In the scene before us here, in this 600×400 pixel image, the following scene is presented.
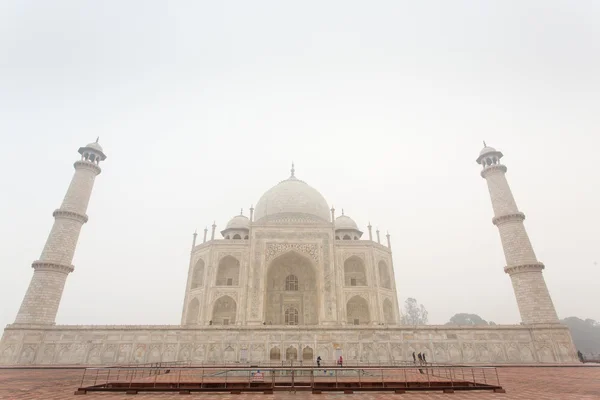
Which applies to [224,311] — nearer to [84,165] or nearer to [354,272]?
[354,272]

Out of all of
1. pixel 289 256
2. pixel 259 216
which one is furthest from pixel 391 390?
pixel 259 216

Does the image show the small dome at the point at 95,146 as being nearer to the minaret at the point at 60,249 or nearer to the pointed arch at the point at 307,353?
the minaret at the point at 60,249

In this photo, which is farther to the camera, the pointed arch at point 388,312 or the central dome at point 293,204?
the central dome at point 293,204

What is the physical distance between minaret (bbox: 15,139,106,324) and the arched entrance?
14.0 metres

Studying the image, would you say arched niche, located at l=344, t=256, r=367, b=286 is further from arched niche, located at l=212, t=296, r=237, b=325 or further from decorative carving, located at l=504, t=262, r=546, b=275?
decorative carving, located at l=504, t=262, r=546, b=275

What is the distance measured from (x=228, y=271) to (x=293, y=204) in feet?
29.7

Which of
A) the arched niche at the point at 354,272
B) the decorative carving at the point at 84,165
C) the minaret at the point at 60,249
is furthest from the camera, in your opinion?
the arched niche at the point at 354,272

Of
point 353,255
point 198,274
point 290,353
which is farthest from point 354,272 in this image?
point 198,274

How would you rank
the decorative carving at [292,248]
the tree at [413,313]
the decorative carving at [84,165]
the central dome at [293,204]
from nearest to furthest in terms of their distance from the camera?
the decorative carving at [84,165], the decorative carving at [292,248], the central dome at [293,204], the tree at [413,313]

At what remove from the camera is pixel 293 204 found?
33.2 metres

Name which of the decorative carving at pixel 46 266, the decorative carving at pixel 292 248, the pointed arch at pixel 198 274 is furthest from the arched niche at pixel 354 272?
the decorative carving at pixel 46 266

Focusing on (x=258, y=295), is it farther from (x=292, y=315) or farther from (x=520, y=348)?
(x=520, y=348)

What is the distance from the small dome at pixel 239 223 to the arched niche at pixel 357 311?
12.6 m

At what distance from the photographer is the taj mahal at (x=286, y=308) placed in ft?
62.5
